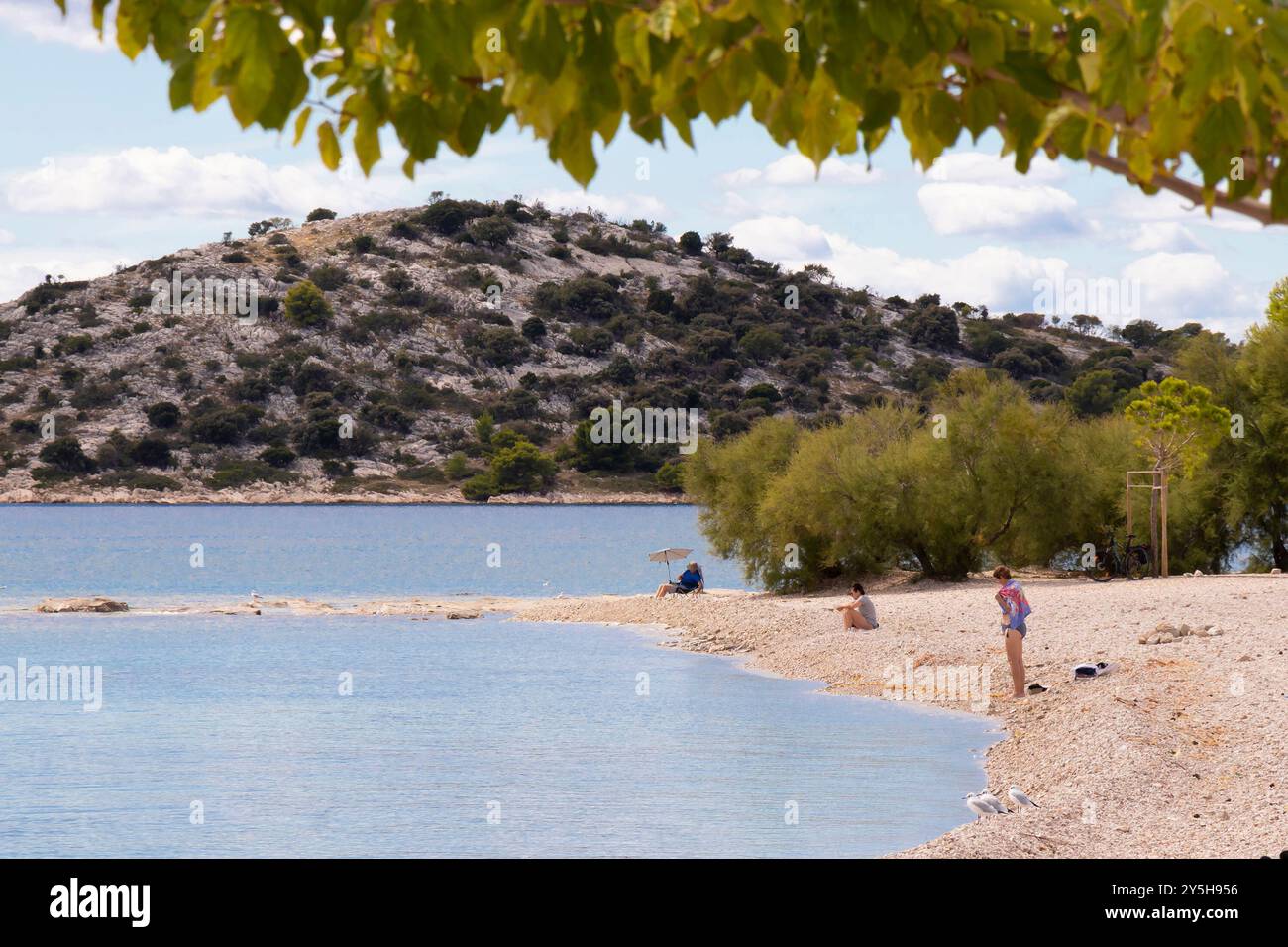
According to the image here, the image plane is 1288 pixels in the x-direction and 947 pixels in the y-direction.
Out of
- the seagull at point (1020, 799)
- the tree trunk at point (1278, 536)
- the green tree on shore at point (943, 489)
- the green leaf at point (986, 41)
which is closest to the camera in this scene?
the green leaf at point (986, 41)

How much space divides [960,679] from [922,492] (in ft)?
37.9

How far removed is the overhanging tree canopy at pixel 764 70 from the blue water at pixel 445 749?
8.95 m

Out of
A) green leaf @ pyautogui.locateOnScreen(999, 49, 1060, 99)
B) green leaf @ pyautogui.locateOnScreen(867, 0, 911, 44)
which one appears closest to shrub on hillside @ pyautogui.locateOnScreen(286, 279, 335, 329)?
green leaf @ pyautogui.locateOnScreen(999, 49, 1060, 99)

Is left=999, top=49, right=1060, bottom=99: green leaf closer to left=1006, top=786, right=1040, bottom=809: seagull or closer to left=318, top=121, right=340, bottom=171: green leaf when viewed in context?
left=318, top=121, right=340, bottom=171: green leaf

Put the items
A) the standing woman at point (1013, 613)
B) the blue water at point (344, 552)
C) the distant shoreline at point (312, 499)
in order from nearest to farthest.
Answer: the standing woman at point (1013, 613)
the blue water at point (344, 552)
the distant shoreline at point (312, 499)

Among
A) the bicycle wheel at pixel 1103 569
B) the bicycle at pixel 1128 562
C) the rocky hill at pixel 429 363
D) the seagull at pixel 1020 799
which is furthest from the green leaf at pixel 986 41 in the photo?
the rocky hill at pixel 429 363

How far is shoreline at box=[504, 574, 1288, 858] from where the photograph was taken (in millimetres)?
10594

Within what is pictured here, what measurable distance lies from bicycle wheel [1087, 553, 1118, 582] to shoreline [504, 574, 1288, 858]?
27.0 inches

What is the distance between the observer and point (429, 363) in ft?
325

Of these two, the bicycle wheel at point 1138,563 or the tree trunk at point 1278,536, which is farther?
the tree trunk at point 1278,536

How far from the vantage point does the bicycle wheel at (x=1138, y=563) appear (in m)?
29.3

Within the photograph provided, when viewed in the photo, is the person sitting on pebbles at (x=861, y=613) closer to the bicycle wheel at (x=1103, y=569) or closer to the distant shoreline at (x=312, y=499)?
the bicycle wheel at (x=1103, y=569)

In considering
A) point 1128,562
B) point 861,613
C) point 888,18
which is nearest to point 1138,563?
point 1128,562

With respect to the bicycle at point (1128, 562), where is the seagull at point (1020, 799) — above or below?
below
